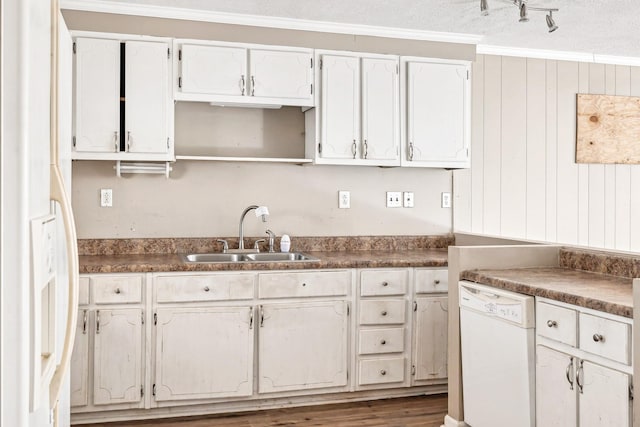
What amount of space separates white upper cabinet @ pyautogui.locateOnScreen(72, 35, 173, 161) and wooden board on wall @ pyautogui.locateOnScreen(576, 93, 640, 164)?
323 centimetres

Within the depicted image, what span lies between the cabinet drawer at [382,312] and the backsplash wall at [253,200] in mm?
732

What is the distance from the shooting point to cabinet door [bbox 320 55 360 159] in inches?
147

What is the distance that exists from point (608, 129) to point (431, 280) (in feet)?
7.62

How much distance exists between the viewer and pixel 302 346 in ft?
11.1

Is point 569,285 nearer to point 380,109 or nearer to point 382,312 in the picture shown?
point 382,312

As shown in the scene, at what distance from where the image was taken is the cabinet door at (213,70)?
3.49m

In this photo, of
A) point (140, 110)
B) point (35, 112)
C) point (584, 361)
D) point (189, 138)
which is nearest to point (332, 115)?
point (189, 138)

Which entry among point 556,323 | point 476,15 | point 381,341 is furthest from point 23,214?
point 476,15

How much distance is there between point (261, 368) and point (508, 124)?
8.68 ft

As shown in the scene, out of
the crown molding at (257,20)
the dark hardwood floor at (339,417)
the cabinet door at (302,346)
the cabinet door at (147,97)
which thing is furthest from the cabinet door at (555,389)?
the crown molding at (257,20)

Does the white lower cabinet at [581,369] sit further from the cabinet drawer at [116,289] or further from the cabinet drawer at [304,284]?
the cabinet drawer at [116,289]

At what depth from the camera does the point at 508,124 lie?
15.0 ft

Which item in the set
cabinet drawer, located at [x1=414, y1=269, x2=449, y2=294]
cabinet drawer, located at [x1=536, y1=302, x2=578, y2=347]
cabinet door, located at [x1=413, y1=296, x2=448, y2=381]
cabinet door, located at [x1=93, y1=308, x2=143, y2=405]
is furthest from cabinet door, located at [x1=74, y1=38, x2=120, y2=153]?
cabinet drawer, located at [x1=536, y1=302, x2=578, y2=347]

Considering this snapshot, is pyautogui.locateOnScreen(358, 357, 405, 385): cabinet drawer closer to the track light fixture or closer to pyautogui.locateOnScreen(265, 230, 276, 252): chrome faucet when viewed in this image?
pyautogui.locateOnScreen(265, 230, 276, 252): chrome faucet
